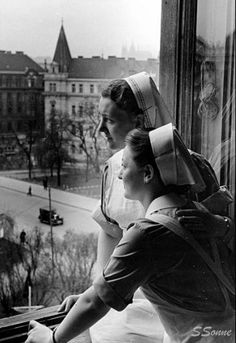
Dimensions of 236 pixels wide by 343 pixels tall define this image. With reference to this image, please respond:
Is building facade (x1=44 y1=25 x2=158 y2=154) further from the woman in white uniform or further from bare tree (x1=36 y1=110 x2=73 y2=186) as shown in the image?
the woman in white uniform

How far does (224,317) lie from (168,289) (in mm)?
118

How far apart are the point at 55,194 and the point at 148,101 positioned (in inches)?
24.4

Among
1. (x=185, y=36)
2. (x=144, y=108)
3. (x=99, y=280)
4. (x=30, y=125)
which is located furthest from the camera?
(x=30, y=125)

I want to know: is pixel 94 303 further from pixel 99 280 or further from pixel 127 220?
pixel 127 220

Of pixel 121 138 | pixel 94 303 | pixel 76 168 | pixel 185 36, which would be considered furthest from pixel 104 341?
pixel 185 36

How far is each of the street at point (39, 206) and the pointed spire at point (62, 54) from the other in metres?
0.35

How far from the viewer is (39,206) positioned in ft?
6.01

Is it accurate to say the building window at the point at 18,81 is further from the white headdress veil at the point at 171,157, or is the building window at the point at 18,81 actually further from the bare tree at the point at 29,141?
the white headdress veil at the point at 171,157

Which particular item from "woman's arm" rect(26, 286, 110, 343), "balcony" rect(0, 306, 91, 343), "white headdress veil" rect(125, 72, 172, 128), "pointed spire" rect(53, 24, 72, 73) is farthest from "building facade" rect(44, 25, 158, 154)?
"woman's arm" rect(26, 286, 110, 343)

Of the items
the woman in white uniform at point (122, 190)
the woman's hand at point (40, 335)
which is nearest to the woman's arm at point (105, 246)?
the woman in white uniform at point (122, 190)

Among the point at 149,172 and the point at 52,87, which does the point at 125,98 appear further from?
the point at 52,87

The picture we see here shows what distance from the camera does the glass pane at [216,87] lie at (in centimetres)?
129

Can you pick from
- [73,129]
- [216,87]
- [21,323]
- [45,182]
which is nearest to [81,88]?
[73,129]

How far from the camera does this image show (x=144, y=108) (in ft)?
4.34
